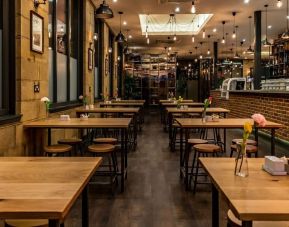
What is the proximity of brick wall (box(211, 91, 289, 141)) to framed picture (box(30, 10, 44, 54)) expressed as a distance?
502 cm

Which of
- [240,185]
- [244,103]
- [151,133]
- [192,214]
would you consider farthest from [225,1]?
[240,185]

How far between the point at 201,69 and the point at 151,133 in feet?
61.6

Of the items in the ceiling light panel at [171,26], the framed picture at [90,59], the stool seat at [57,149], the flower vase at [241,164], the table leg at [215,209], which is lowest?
the table leg at [215,209]

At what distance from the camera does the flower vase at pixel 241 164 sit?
7.31 ft

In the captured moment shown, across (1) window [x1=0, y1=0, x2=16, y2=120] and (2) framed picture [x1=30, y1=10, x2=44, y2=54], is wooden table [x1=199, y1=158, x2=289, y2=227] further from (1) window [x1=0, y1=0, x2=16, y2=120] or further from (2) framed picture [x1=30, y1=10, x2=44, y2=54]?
(2) framed picture [x1=30, y1=10, x2=44, y2=54]

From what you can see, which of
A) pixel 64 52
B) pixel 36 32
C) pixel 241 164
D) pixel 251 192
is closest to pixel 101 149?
pixel 36 32

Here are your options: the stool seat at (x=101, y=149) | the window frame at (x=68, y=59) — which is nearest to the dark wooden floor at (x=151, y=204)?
the stool seat at (x=101, y=149)

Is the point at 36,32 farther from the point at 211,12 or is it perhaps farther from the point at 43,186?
the point at 211,12

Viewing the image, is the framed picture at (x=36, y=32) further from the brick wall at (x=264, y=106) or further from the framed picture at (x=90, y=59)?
the brick wall at (x=264, y=106)

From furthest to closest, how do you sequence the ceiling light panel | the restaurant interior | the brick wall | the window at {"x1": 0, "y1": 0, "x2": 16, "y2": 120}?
the ceiling light panel → the brick wall → the window at {"x1": 0, "y1": 0, "x2": 16, "y2": 120} → the restaurant interior

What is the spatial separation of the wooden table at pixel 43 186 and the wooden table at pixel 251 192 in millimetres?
754

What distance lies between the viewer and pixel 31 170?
91.4 inches

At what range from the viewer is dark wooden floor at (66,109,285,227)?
11.7 feet

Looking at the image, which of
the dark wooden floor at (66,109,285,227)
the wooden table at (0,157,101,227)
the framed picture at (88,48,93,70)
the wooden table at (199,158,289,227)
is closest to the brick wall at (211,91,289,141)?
the dark wooden floor at (66,109,285,227)
